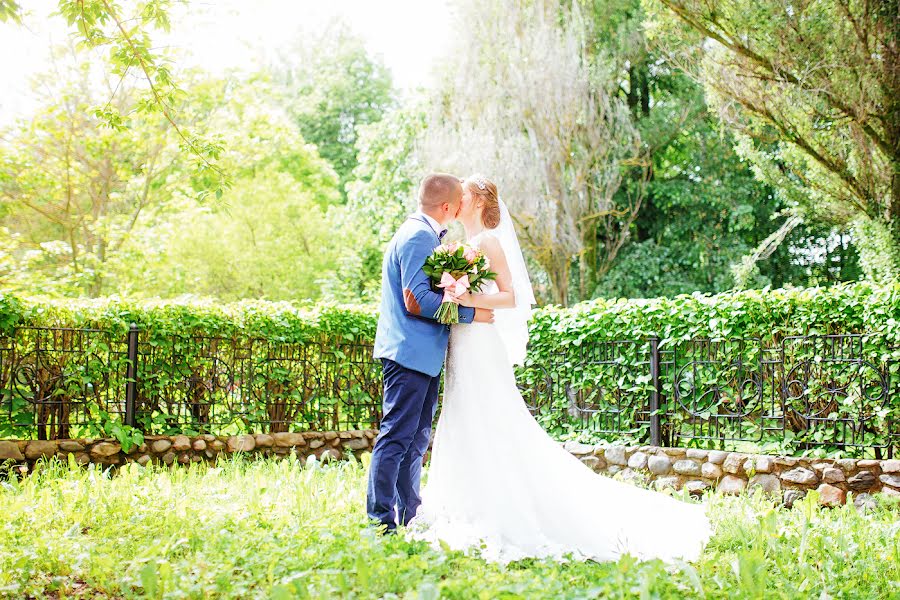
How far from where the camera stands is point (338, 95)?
3102 centimetres

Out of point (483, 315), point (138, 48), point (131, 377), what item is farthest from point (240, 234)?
point (483, 315)

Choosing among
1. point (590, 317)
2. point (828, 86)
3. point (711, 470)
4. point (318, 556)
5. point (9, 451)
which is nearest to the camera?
point (318, 556)

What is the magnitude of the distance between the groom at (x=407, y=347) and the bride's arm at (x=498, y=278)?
0.08 meters

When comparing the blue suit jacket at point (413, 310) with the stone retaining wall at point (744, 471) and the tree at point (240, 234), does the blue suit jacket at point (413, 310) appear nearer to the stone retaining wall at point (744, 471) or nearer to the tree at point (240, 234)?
the stone retaining wall at point (744, 471)

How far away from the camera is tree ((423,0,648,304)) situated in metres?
16.0

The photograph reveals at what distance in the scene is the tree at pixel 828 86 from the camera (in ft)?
32.3

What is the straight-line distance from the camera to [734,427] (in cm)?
761

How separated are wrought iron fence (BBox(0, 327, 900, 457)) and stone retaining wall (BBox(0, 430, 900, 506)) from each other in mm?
184

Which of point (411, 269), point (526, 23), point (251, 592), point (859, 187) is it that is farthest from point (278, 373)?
point (526, 23)

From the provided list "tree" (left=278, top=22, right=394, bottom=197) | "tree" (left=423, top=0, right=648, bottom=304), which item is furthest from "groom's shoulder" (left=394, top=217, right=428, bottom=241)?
"tree" (left=278, top=22, right=394, bottom=197)

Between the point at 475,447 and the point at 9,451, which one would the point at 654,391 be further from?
the point at 9,451

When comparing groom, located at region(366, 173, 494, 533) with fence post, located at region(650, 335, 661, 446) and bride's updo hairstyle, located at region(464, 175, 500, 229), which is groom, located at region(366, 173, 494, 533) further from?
fence post, located at region(650, 335, 661, 446)

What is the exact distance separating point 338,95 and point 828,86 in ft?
77.5

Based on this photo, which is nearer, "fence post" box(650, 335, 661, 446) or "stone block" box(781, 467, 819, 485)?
"stone block" box(781, 467, 819, 485)
